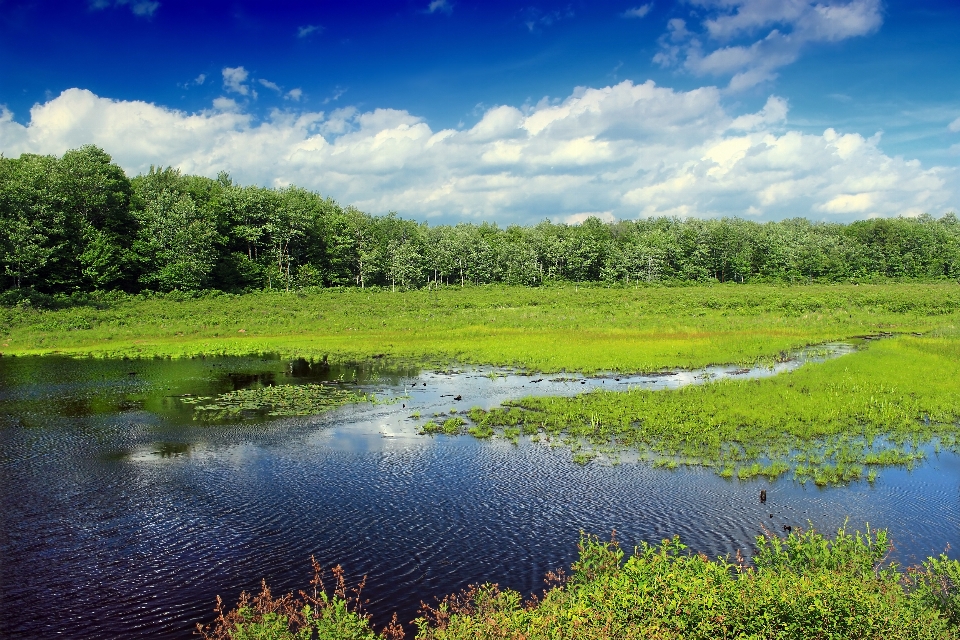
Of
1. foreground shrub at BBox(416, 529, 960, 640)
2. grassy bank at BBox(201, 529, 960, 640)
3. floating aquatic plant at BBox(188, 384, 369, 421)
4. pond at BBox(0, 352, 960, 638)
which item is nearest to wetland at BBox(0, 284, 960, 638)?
pond at BBox(0, 352, 960, 638)

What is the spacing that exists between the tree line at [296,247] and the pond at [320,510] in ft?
164

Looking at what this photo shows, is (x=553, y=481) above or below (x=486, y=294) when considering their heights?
below

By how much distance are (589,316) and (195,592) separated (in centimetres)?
5690

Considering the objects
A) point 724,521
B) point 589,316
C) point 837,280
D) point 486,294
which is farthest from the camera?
point 837,280

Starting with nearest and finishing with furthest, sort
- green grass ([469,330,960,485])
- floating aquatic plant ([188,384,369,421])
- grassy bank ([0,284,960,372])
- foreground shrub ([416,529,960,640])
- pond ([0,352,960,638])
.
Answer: foreground shrub ([416,529,960,640]), pond ([0,352,960,638]), green grass ([469,330,960,485]), floating aquatic plant ([188,384,369,421]), grassy bank ([0,284,960,372])

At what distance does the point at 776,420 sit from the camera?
26.2 meters

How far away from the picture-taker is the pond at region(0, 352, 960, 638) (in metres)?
13.7

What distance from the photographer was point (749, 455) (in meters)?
22.1

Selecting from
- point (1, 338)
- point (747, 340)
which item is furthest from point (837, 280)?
point (1, 338)

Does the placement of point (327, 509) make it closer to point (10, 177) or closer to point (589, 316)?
point (589, 316)

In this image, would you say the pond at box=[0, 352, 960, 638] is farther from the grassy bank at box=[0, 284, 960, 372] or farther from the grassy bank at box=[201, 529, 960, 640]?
the grassy bank at box=[0, 284, 960, 372]

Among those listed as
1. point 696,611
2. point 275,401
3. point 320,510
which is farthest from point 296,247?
point 696,611

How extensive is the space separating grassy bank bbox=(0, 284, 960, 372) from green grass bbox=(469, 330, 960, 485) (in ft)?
31.5

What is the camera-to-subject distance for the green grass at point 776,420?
2167 cm
